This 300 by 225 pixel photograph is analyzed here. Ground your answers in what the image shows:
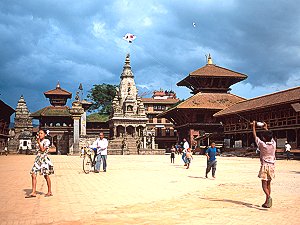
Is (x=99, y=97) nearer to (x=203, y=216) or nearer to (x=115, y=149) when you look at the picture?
(x=115, y=149)

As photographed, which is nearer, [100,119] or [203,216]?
[203,216]

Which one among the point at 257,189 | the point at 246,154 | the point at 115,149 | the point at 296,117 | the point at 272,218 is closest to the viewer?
the point at 272,218

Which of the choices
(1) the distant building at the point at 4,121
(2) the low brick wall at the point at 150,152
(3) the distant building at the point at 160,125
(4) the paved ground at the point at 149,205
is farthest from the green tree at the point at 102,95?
(4) the paved ground at the point at 149,205

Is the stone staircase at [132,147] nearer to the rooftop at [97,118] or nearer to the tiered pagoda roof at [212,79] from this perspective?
the tiered pagoda roof at [212,79]

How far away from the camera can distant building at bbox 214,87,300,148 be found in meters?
32.0

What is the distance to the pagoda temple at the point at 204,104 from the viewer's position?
47125mm

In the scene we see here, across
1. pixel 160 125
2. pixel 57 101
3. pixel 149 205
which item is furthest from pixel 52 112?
pixel 149 205

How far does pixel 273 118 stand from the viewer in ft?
117

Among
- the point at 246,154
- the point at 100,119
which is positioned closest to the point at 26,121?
the point at 100,119

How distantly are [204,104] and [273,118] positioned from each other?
45.2 feet

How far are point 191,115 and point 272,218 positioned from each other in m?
42.3

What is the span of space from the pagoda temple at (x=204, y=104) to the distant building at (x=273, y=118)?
239 centimetres

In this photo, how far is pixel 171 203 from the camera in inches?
297

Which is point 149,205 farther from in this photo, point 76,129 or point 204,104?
point 204,104
